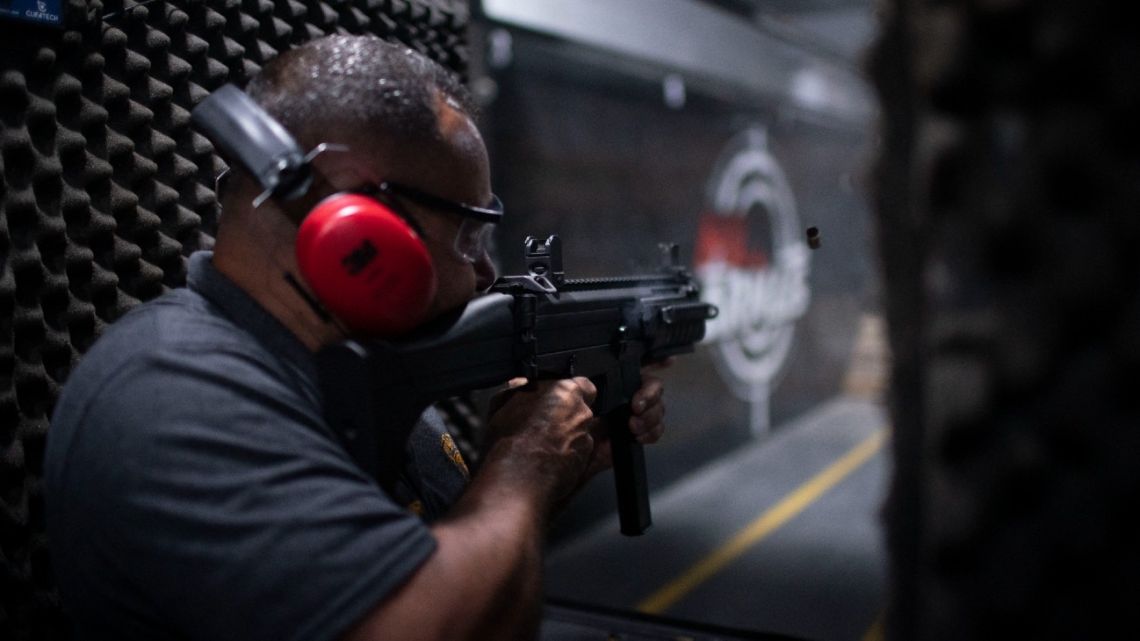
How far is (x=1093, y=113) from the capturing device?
45 centimetres

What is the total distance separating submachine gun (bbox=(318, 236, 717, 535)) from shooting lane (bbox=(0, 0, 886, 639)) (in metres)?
0.24

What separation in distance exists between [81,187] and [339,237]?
589 millimetres

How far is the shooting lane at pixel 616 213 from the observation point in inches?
45.6

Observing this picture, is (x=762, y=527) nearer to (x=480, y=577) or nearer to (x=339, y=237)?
(x=480, y=577)

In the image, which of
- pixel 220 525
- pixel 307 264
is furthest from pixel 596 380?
pixel 220 525

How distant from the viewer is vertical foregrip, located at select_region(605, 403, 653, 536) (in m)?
1.48

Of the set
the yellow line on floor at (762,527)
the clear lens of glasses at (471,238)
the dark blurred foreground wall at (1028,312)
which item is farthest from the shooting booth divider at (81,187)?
the yellow line on floor at (762,527)

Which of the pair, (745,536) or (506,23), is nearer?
(506,23)

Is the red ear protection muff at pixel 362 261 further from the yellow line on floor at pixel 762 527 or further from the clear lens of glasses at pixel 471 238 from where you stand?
the yellow line on floor at pixel 762 527

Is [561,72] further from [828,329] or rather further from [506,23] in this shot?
[828,329]

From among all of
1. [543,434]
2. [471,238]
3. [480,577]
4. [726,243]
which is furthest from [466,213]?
[726,243]

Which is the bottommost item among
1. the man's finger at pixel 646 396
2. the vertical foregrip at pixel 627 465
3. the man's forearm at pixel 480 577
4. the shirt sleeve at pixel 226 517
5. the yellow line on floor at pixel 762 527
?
the yellow line on floor at pixel 762 527

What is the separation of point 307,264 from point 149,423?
22 cm

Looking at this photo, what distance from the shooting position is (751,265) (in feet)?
17.2
